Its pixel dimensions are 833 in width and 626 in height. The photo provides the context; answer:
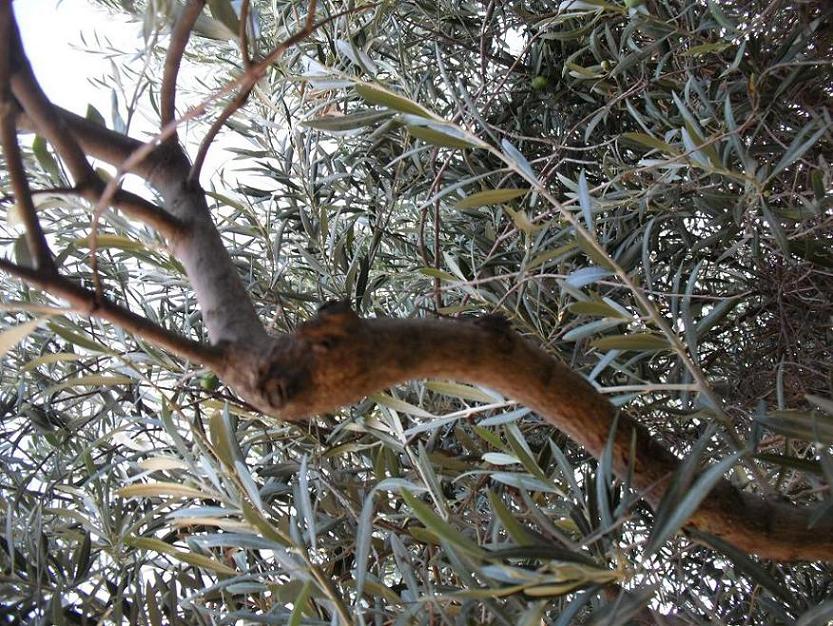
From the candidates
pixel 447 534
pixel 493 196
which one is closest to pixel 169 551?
pixel 447 534

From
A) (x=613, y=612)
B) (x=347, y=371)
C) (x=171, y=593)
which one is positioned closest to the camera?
(x=347, y=371)

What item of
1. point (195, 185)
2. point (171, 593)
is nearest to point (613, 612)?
point (195, 185)

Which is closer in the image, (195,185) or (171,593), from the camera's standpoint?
(195,185)

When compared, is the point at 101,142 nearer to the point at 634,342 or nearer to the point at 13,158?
the point at 13,158

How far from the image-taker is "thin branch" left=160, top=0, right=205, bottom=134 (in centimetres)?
49

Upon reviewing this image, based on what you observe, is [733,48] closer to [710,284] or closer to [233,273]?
[710,284]

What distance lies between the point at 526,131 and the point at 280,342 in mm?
1285

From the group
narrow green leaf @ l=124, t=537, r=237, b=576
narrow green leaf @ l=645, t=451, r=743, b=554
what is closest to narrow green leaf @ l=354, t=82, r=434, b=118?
narrow green leaf @ l=645, t=451, r=743, b=554

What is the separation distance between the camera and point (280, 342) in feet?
1.56

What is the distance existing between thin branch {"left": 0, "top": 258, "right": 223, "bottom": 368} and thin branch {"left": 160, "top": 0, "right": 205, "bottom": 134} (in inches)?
6.2

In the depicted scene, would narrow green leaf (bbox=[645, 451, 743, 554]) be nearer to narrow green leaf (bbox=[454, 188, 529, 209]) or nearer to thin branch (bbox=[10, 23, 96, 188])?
narrow green leaf (bbox=[454, 188, 529, 209])

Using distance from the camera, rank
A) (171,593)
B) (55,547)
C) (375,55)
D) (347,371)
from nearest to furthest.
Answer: (347,371) < (171,593) < (55,547) < (375,55)

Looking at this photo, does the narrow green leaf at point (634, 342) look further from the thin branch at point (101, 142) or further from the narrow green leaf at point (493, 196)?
the thin branch at point (101, 142)

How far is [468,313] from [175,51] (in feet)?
3.00
